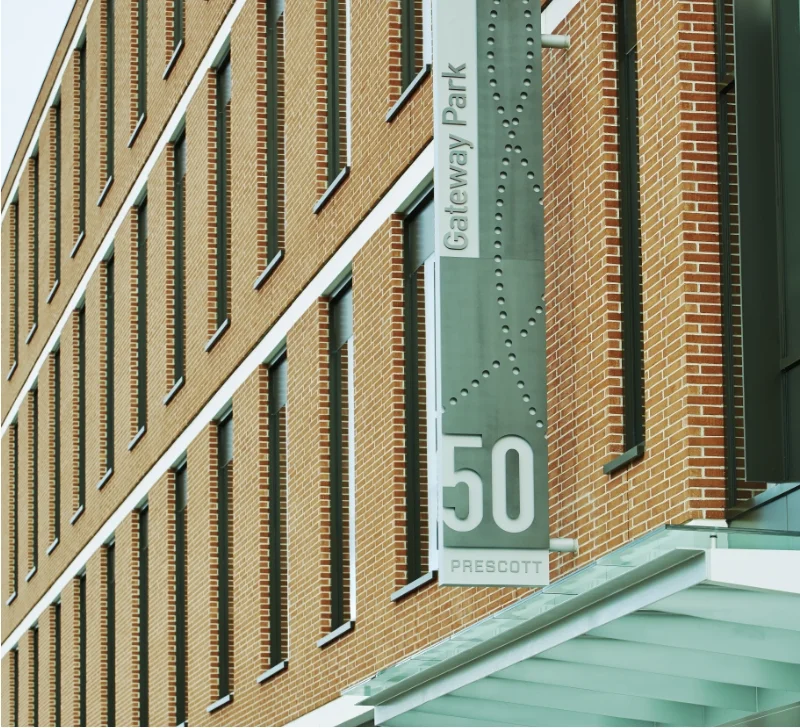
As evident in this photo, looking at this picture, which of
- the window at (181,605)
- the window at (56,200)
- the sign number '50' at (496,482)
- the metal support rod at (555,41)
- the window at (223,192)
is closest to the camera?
the sign number '50' at (496,482)

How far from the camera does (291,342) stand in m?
22.1

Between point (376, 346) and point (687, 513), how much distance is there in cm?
706

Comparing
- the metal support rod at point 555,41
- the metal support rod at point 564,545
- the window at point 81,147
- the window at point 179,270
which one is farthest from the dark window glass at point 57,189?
the metal support rod at point 564,545

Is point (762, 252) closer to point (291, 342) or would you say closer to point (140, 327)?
point (291, 342)

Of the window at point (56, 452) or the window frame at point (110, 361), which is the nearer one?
the window frame at point (110, 361)

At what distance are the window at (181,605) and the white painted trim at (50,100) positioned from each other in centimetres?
1280

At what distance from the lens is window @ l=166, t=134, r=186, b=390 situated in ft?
90.6

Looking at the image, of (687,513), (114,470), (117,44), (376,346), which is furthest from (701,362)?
(117,44)

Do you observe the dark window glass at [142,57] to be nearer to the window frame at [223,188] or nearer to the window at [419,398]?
the window frame at [223,188]

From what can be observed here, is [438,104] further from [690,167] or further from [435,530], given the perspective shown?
[435,530]

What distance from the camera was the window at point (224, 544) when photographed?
2445 cm

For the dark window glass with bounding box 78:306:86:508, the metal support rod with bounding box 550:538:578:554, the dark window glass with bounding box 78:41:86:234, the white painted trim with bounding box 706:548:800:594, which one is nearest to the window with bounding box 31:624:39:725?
the dark window glass with bounding box 78:306:86:508

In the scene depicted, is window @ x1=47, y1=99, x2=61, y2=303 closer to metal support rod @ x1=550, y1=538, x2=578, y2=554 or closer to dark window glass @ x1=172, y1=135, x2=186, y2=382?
dark window glass @ x1=172, y1=135, x2=186, y2=382

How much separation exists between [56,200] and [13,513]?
7.06m
